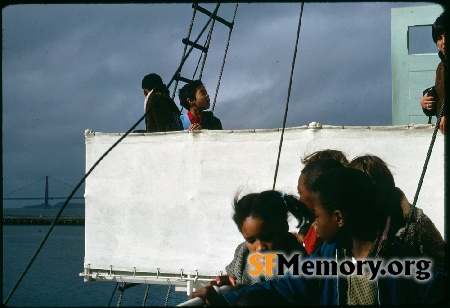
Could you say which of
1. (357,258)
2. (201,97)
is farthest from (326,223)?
(201,97)

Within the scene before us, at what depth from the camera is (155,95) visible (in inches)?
236

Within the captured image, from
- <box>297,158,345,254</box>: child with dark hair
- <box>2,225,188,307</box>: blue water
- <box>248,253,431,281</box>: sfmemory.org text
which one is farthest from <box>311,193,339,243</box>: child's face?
<box>2,225,188,307</box>: blue water

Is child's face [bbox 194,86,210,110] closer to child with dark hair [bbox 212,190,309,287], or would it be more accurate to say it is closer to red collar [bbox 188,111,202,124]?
red collar [bbox 188,111,202,124]

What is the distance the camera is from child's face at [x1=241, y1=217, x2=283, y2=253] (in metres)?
3.02

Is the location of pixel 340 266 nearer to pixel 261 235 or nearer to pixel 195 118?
pixel 261 235

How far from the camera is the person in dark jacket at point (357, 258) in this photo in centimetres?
237

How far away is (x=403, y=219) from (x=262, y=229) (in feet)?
2.83

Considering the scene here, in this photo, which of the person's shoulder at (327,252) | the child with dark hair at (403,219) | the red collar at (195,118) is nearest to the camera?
the person's shoulder at (327,252)

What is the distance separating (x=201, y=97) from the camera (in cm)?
560

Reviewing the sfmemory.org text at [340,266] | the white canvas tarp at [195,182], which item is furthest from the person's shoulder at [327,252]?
the white canvas tarp at [195,182]

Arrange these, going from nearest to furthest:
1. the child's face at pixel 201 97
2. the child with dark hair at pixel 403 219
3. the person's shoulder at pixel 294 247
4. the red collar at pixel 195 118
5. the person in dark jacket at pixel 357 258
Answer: the person in dark jacket at pixel 357 258 < the person's shoulder at pixel 294 247 < the child with dark hair at pixel 403 219 < the child's face at pixel 201 97 < the red collar at pixel 195 118

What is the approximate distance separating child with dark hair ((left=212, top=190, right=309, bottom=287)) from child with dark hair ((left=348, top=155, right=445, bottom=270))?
514 millimetres

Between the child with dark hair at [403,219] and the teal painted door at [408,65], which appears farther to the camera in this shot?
the teal painted door at [408,65]

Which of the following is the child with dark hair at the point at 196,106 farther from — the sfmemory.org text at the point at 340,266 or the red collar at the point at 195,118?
the sfmemory.org text at the point at 340,266
